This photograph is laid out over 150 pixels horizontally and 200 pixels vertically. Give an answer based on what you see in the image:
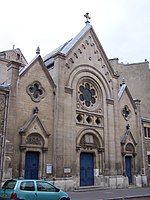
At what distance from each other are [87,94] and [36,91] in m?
5.89

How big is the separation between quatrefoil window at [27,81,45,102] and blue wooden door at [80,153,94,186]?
6.49 meters

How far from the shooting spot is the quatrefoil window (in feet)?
66.1

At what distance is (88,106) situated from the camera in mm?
24359

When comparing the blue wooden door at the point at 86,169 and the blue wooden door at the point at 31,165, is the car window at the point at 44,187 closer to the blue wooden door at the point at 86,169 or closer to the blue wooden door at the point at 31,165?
the blue wooden door at the point at 31,165

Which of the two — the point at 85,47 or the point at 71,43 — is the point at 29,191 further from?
the point at 85,47

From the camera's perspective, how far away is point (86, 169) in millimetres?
22641

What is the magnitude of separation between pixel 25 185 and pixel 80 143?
38.4 ft

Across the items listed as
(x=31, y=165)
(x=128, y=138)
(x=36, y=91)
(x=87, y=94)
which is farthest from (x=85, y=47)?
(x=31, y=165)

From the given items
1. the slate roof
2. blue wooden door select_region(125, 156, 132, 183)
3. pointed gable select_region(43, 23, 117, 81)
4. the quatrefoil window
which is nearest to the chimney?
the quatrefoil window

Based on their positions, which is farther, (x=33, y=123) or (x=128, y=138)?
(x=128, y=138)

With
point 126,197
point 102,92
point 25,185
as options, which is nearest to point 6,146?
point 25,185

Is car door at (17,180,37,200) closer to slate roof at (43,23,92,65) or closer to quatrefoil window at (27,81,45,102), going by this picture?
quatrefoil window at (27,81,45,102)

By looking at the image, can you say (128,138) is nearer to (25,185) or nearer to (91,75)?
(91,75)

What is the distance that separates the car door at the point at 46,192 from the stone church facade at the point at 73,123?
6193 mm
